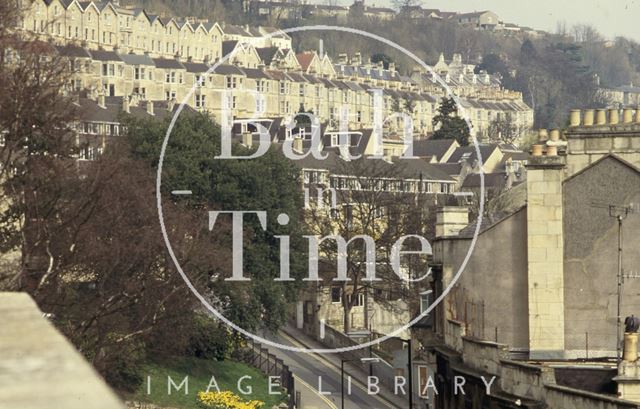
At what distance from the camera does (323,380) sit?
224 ft

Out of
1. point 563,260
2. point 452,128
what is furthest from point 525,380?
point 452,128

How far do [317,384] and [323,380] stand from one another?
1.95 m

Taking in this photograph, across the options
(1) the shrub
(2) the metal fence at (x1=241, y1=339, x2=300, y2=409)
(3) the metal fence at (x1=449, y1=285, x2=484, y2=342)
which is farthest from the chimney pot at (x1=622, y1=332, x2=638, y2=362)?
(2) the metal fence at (x1=241, y1=339, x2=300, y2=409)

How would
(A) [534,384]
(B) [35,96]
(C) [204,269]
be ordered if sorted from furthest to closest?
1. (C) [204,269]
2. (B) [35,96]
3. (A) [534,384]

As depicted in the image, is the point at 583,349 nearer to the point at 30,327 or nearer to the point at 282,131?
the point at 30,327

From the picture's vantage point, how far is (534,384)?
22.2 metres

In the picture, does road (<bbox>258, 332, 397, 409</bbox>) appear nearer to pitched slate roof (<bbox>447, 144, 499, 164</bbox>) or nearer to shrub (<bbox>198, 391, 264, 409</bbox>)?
shrub (<bbox>198, 391, 264, 409</bbox>)

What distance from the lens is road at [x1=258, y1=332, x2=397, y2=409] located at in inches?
2400

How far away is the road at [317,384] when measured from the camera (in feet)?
200

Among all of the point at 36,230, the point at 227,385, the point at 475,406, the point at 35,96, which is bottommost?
the point at 227,385

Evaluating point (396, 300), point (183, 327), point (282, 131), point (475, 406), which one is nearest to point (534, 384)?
point (475, 406)

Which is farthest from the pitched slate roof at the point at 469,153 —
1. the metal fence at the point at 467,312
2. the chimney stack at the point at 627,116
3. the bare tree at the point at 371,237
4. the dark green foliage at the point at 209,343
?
the chimney stack at the point at 627,116

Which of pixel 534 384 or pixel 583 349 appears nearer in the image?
pixel 534 384

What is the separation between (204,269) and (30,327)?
5283cm
